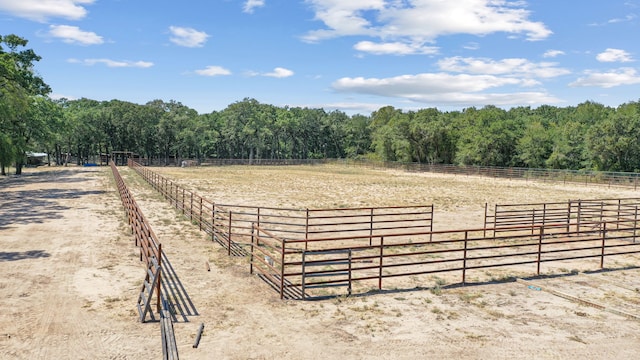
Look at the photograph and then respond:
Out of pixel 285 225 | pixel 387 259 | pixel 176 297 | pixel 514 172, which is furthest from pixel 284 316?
pixel 514 172

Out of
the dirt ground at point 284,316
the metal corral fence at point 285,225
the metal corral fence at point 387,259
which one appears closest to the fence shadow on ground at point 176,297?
the dirt ground at point 284,316

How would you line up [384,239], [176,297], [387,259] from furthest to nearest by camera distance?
[384,239] < [387,259] < [176,297]

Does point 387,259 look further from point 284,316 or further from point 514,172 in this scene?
point 514,172

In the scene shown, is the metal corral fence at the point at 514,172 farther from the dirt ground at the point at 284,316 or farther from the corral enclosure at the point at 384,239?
the dirt ground at the point at 284,316

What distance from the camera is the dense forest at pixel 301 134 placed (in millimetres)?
46781

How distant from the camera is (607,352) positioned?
7016 millimetres

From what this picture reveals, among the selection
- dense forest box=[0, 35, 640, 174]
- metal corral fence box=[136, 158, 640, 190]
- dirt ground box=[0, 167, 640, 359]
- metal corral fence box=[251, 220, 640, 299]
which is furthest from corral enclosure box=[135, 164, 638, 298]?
dense forest box=[0, 35, 640, 174]

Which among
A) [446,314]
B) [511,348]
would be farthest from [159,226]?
[511,348]

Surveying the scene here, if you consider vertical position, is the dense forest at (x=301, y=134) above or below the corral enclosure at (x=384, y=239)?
above

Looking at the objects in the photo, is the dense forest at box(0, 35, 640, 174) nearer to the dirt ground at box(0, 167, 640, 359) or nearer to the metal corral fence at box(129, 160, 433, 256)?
the metal corral fence at box(129, 160, 433, 256)

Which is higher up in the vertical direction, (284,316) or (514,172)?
(514,172)

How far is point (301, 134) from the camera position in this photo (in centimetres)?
11481

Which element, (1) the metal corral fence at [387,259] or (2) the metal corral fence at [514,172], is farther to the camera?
(2) the metal corral fence at [514,172]

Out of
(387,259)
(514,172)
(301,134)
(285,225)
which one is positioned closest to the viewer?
(387,259)
